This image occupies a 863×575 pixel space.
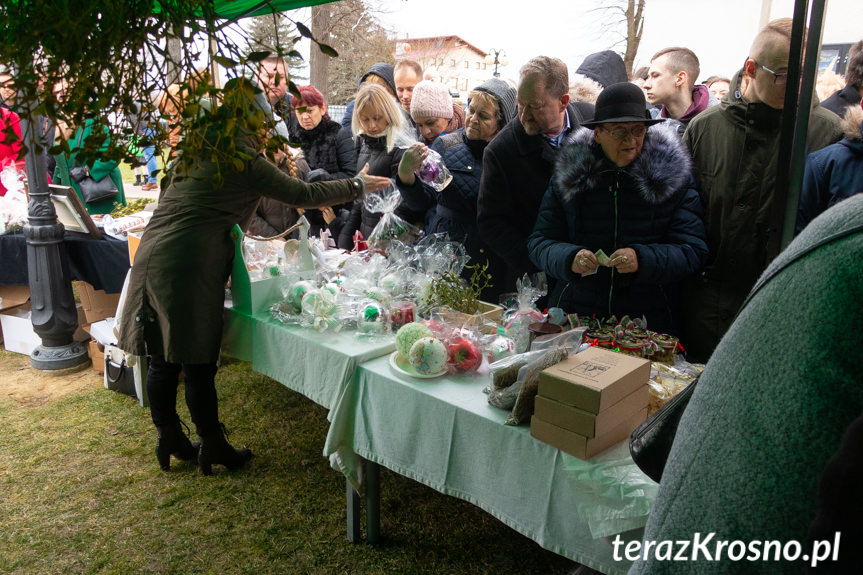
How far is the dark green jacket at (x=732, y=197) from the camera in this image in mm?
2258

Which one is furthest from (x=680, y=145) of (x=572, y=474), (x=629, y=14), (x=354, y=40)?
(x=354, y=40)

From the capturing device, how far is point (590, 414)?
4.60 ft

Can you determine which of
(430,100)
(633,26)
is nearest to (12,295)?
(430,100)

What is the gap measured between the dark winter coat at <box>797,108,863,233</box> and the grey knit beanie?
143 cm

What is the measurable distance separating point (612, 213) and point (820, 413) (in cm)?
186

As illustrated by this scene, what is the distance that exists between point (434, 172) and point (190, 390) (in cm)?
160

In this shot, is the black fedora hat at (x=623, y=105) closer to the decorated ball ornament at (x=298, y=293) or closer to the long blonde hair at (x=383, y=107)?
the decorated ball ornament at (x=298, y=293)

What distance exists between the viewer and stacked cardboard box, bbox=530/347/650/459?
4.59 ft

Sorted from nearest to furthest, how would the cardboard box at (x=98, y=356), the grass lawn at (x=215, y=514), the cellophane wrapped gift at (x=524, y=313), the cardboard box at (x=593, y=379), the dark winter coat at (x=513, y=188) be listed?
the cardboard box at (x=593, y=379) < the cellophane wrapped gift at (x=524, y=313) < the grass lawn at (x=215, y=514) < the dark winter coat at (x=513, y=188) < the cardboard box at (x=98, y=356)

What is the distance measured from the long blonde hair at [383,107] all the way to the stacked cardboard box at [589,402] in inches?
93.4

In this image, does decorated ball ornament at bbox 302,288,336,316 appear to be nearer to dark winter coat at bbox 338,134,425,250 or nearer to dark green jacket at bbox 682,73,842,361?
dark winter coat at bbox 338,134,425,250

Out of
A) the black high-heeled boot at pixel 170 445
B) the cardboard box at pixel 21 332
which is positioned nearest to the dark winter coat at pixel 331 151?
the black high-heeled boot at pixel 170 445

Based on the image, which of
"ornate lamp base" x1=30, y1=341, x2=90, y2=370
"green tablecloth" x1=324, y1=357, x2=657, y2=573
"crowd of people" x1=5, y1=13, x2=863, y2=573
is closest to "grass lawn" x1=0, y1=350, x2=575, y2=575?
"crowd of people" x1=5, y1=13, x2=863, y2=573

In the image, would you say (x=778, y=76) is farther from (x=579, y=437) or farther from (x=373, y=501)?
(x=373, y=501)
